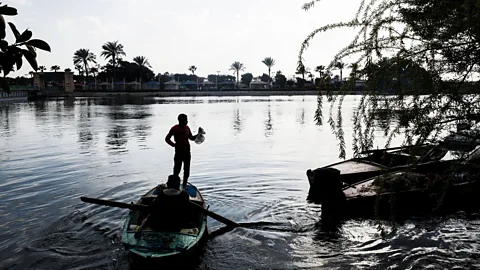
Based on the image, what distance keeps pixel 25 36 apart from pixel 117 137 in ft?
85.4

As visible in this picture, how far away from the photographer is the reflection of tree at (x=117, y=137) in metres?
25.3

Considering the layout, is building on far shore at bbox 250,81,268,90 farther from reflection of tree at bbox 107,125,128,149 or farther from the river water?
the river water

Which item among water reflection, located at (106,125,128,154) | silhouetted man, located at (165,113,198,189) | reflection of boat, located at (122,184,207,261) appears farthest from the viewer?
water reflection, located at (106,125,128,154)

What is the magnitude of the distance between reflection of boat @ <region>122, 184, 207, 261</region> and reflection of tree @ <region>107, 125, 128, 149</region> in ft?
54.6

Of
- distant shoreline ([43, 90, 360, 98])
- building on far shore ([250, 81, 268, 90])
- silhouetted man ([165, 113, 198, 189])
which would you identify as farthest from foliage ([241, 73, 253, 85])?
silhouetted man ([165, 113, 198, 189])

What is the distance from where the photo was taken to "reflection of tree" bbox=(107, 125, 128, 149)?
2534 centimetres

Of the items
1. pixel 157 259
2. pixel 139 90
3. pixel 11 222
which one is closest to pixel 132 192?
pixel 11 222

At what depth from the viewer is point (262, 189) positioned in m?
14.2

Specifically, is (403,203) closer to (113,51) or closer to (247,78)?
(113,51)

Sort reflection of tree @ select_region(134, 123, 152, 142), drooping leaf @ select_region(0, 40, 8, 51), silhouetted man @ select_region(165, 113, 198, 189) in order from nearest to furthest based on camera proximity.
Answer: drooping leaf @ select_region(0, 40, 8, 51) → silhouetted man @ select_region(165, 113, 198, 189) → reflection of tree @ select_region(134, 123, 152, 142)

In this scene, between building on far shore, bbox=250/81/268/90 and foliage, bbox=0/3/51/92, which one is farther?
building on far shore, bbox=250/81/268/90

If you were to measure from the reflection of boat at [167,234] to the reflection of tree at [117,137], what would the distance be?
1663 cm

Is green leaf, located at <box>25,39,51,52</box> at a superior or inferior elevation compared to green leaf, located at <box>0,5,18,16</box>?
inferior

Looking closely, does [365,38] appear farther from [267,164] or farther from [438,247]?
[267,164]
